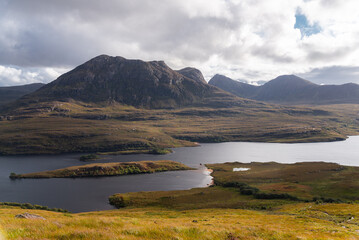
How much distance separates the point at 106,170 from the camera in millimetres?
168875

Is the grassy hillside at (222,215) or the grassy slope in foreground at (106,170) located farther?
the grassy slope in foreground at (106,170)

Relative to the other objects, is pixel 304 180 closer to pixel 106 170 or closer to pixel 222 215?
pixel 222 215

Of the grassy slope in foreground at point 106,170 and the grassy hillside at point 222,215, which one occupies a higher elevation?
the grassy hillside at point 222,215

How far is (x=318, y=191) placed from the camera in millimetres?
111812

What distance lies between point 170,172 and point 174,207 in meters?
82.3

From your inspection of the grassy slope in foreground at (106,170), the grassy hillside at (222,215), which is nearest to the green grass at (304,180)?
the grassy hillside at (222,215)

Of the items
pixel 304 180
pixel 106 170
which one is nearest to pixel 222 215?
pixel 304 180

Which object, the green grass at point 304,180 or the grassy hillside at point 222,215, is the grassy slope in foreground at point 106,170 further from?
the grassy hillside at point 222,215

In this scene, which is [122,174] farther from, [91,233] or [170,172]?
[91,233]

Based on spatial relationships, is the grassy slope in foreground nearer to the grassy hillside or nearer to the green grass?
the green grass

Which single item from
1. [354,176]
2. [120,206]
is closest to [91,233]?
[120,206]

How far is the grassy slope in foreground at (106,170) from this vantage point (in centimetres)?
16050

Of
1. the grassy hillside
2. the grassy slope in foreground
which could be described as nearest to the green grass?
the grassy hillside

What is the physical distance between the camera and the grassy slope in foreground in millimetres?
160500
